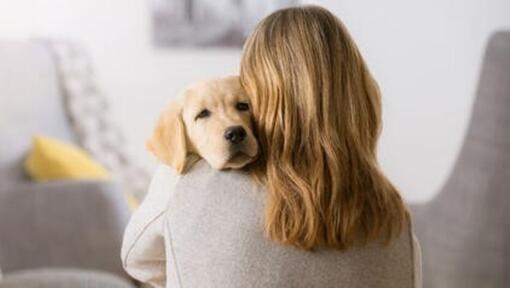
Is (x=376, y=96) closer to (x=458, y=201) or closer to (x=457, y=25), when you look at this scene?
(x=458, y=201)

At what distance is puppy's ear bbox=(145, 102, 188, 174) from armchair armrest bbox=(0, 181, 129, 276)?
3.89ft

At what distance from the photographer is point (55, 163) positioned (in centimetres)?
262

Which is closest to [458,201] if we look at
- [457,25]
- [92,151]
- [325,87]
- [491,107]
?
[491,107]

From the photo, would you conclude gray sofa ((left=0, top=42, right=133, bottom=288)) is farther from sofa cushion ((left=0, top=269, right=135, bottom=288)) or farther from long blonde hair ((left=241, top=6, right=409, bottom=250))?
long blonde hair ((left=241, top=6, right=409, bottom=250))

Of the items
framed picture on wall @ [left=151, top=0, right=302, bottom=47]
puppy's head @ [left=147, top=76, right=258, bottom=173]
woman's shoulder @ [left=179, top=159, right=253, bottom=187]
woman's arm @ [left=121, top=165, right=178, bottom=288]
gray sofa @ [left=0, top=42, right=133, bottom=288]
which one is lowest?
gray sofa @ [left=0, top=42, right=133, bottom=288]

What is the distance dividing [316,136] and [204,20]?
2.50 metres

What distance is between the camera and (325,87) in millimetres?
1094

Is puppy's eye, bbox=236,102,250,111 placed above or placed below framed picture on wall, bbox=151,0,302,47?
above

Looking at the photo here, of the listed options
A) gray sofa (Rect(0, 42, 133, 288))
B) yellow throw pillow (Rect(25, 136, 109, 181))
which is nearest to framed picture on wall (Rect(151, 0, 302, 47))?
yellow throw pillow (Rect(25, 136, 109, 181))

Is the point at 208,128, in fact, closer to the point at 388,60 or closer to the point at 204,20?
the point at 388,60

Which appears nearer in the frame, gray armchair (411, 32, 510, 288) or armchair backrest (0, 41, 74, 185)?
gray armchair (411, 32, 510, 288)

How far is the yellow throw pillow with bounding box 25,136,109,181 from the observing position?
262 centimetres

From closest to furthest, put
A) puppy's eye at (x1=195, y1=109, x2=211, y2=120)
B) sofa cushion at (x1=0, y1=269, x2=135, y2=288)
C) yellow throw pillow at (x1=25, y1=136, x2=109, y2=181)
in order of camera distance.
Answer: puppy's eye at (x1=195, y1=109, x2=211, y2=120) → sofa cushion at (x1=0, y1=269, x2=135, y2=288) → yellow throw pillow at (x1=25, y1=136, x2=109, y2=181)

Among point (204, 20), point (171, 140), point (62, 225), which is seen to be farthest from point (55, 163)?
point (171, 140)
